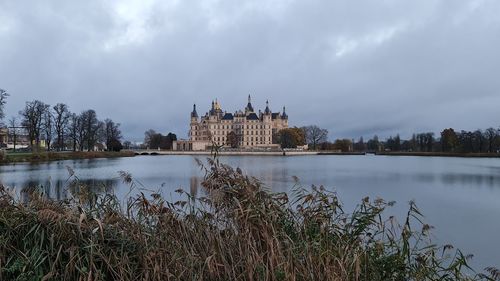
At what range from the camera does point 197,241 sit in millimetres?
3910

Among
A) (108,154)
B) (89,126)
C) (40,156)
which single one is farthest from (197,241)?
(108,154)

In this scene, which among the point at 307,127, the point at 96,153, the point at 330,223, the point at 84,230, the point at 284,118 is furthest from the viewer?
the point at 284,118

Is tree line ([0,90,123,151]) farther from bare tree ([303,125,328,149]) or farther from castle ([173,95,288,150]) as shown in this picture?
bare tree ([303,125,328,149])

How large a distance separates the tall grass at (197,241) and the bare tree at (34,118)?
50338mm

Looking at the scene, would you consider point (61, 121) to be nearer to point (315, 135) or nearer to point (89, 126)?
point (89, 126)

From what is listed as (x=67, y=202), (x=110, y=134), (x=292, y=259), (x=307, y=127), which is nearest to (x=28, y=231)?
(x=67, y=202)

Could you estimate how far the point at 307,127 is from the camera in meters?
129

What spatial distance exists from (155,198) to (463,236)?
27.7ft

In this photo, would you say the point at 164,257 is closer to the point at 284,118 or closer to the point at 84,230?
the point at 84,230

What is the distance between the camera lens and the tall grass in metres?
3.27

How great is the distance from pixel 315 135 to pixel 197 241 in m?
124

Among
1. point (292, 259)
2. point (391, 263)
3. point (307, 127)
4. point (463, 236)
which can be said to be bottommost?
point (463, 236)

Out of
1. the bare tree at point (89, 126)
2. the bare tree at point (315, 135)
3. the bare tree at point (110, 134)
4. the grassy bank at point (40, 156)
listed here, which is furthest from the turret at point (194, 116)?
the grassy bank at point (40, 156)

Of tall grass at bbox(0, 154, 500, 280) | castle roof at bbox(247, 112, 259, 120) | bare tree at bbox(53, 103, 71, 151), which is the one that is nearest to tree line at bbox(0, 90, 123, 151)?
bare tree at bbox(53, 103, 71, 151)
